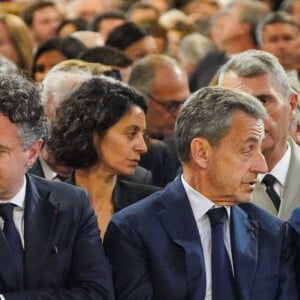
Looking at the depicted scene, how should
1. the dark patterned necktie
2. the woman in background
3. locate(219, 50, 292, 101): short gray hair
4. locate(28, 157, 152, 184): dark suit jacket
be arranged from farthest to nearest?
the woman in background → locate(28, 157, 152, 184): dark suit jacket → locate(219, 50, 292, 101): short gray hair → the dark patterned necktie

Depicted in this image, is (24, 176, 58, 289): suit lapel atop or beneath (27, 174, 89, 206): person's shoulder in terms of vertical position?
beneath

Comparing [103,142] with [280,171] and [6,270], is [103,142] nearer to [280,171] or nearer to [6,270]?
[280,171]

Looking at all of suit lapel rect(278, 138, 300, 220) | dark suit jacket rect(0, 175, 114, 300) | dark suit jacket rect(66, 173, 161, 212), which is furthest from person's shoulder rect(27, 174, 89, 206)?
suit lapel rect(278, 138, 300, 220)

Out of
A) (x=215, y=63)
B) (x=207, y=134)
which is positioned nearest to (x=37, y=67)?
(x=215, y=63)

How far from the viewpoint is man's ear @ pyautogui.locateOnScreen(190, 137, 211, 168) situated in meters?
4.23

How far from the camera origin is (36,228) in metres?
3.95

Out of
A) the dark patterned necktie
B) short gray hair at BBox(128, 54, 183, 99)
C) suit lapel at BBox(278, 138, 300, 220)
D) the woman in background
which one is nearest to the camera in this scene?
suit lapel at BBox(278, 138, 300, 220)

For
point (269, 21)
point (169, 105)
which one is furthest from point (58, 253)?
point (269, 21)

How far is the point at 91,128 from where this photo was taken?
486 cm

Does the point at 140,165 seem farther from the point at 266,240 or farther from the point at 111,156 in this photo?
the point at 266,240

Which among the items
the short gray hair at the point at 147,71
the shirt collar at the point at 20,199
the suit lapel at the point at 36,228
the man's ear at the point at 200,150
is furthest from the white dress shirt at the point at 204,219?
the short gray hair at the point at 147,71

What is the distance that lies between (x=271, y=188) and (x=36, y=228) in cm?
129

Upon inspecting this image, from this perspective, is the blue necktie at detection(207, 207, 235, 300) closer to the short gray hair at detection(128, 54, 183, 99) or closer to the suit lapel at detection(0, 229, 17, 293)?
the suit lapel at detection(0, 229, 17, 293)

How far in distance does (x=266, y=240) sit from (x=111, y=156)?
0.92 m
